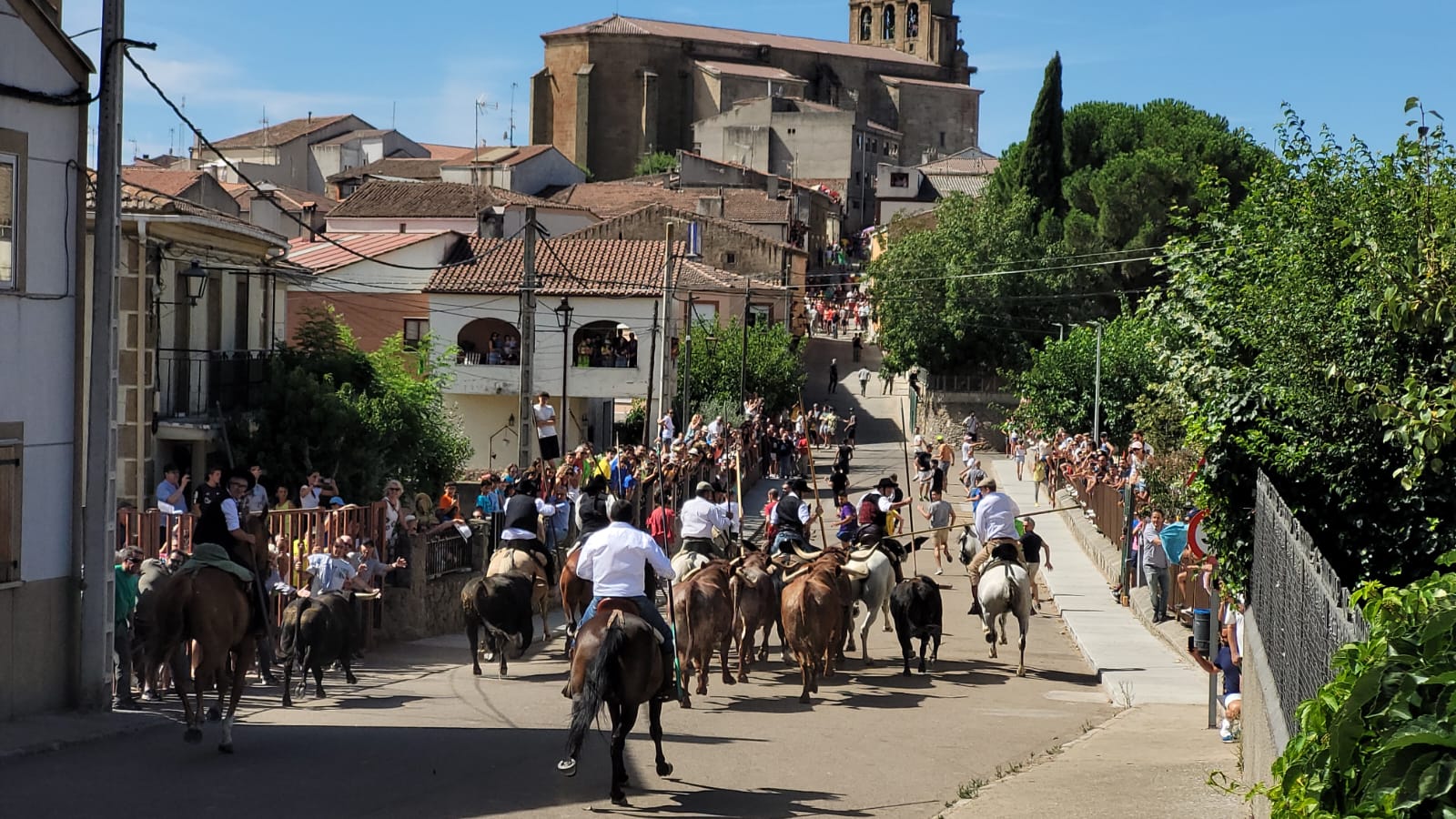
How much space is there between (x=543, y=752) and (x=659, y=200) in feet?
253

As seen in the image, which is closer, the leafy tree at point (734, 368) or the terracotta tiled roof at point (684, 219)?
the leafy tree at point (734, 368)

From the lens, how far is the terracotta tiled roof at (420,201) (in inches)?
2682

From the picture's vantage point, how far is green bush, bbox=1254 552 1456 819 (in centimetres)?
526

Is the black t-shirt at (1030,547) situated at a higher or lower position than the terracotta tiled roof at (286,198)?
lower

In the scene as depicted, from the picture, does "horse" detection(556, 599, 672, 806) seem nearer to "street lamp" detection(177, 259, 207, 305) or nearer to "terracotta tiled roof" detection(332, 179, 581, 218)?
"street lamp" detection(177, 259, 207, 305)

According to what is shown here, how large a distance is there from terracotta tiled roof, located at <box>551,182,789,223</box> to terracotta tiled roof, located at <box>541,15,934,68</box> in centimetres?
3705

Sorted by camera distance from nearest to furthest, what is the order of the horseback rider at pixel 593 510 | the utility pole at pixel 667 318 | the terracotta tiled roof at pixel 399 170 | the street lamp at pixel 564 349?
the horseback rider at pixel 593 510, the street lamp at pixel 564 349, the utility pole at pixel 667 318, the terracotta tiled roof at pixel 399 170

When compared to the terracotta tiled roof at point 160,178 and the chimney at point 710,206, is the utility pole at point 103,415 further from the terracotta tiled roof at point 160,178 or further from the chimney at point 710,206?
the chimney at point 710,206

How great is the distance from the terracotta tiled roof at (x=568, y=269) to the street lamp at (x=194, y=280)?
2153 centimetres

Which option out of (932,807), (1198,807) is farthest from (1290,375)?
(932,807)

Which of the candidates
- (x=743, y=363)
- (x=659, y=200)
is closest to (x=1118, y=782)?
(x=743, y=363)

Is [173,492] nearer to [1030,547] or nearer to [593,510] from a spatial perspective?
[593,510]

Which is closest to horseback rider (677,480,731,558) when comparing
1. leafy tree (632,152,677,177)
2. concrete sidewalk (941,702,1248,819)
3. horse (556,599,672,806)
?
concrete sidewalk (941,702,1248,819)

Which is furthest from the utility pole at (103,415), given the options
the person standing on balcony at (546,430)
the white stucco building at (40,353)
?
the person standing on balcony at (546,430)
